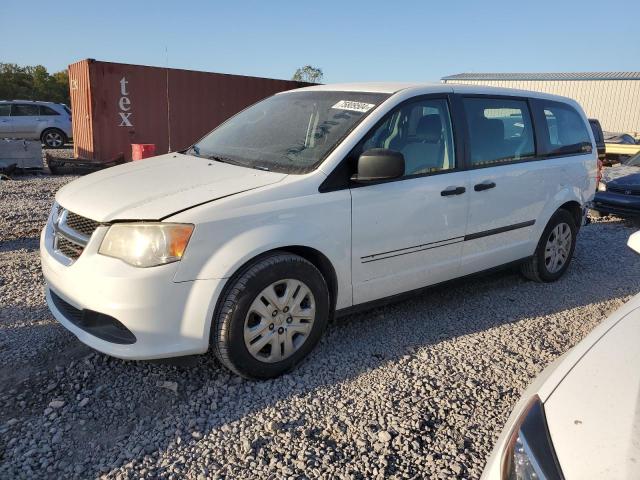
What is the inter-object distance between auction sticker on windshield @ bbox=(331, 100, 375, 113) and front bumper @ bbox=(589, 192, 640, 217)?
5.85m

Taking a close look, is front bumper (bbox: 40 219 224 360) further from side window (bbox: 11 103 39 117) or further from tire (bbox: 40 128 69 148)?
tire (bbox: 40 128 69 148)

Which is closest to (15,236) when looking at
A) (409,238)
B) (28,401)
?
(28,401)

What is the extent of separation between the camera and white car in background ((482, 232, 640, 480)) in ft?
4.56

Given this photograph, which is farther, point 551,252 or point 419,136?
point 551,252

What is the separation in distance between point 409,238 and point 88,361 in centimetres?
212

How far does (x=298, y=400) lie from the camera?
9.27 feet

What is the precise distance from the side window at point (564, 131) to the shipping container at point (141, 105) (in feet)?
32.5

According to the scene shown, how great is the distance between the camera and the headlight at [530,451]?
1.42 metres

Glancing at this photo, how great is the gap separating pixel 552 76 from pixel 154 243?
36.4 meters

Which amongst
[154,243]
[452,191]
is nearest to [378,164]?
[452,191]

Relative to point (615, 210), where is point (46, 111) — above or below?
above

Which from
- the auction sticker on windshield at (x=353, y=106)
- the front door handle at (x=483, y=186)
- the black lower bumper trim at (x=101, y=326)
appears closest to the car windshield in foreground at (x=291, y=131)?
the auction sticker on windshield at (x=353, y=106)

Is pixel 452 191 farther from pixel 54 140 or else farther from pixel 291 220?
pixel 54 140

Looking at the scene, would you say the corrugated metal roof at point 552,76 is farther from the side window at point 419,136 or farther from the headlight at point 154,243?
the headlight at point 154,243
